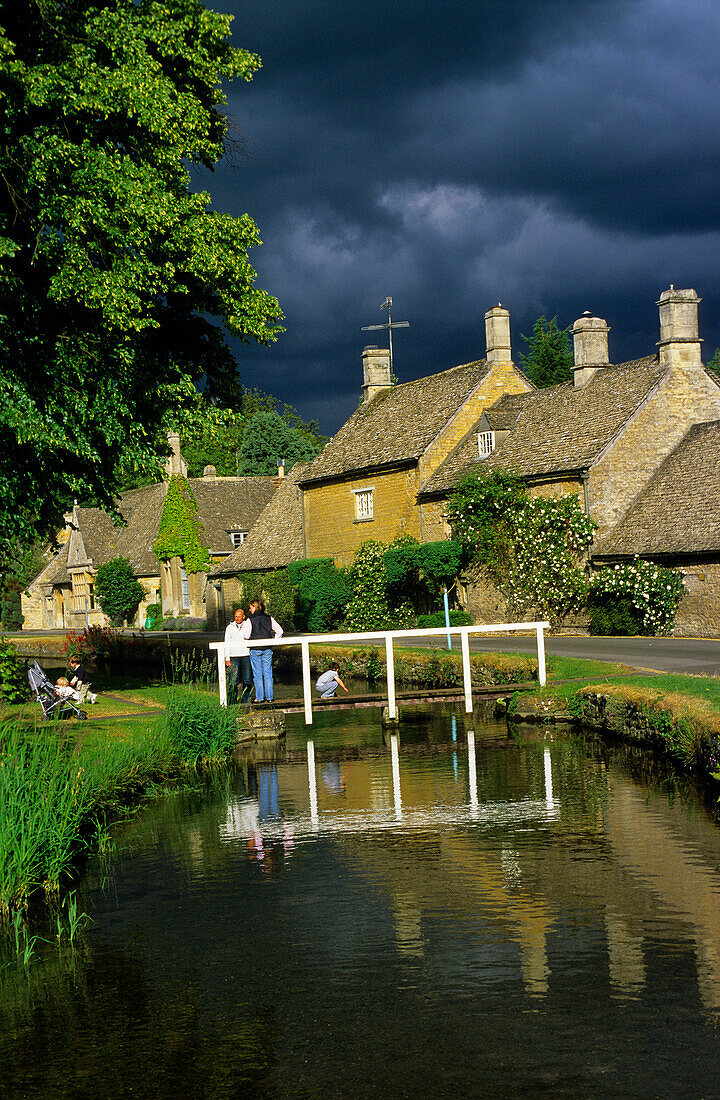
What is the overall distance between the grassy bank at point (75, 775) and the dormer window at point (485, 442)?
23727 millimetres

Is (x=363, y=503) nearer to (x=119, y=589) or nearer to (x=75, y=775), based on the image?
(x=119, y=589)

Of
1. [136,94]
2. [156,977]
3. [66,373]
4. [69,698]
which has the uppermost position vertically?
[136,94]

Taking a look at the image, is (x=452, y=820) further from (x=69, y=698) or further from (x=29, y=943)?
(x=69, y=698)

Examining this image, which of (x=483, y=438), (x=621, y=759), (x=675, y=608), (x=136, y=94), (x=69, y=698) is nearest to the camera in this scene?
(x=621, y=759)

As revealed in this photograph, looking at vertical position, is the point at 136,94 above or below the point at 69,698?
above

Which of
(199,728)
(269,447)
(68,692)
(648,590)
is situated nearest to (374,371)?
(648,590)

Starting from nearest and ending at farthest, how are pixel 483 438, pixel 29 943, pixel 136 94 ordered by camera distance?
1. pixel 29 943
2. pixel 136 94
3. pixel 483 438

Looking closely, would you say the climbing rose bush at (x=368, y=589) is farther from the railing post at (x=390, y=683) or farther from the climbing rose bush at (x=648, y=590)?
the railing post at (x=390, y=683)

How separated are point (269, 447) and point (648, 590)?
6243 cm

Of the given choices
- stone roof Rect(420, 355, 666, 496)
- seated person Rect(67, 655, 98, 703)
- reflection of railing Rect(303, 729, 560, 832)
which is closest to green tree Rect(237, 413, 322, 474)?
stone roof Rect(420, 355, 666, 496)

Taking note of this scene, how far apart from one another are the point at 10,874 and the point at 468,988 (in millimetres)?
4476

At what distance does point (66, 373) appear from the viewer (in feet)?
58.2

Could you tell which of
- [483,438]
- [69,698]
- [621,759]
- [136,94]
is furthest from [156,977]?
[483,438]

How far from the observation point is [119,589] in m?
70.0
